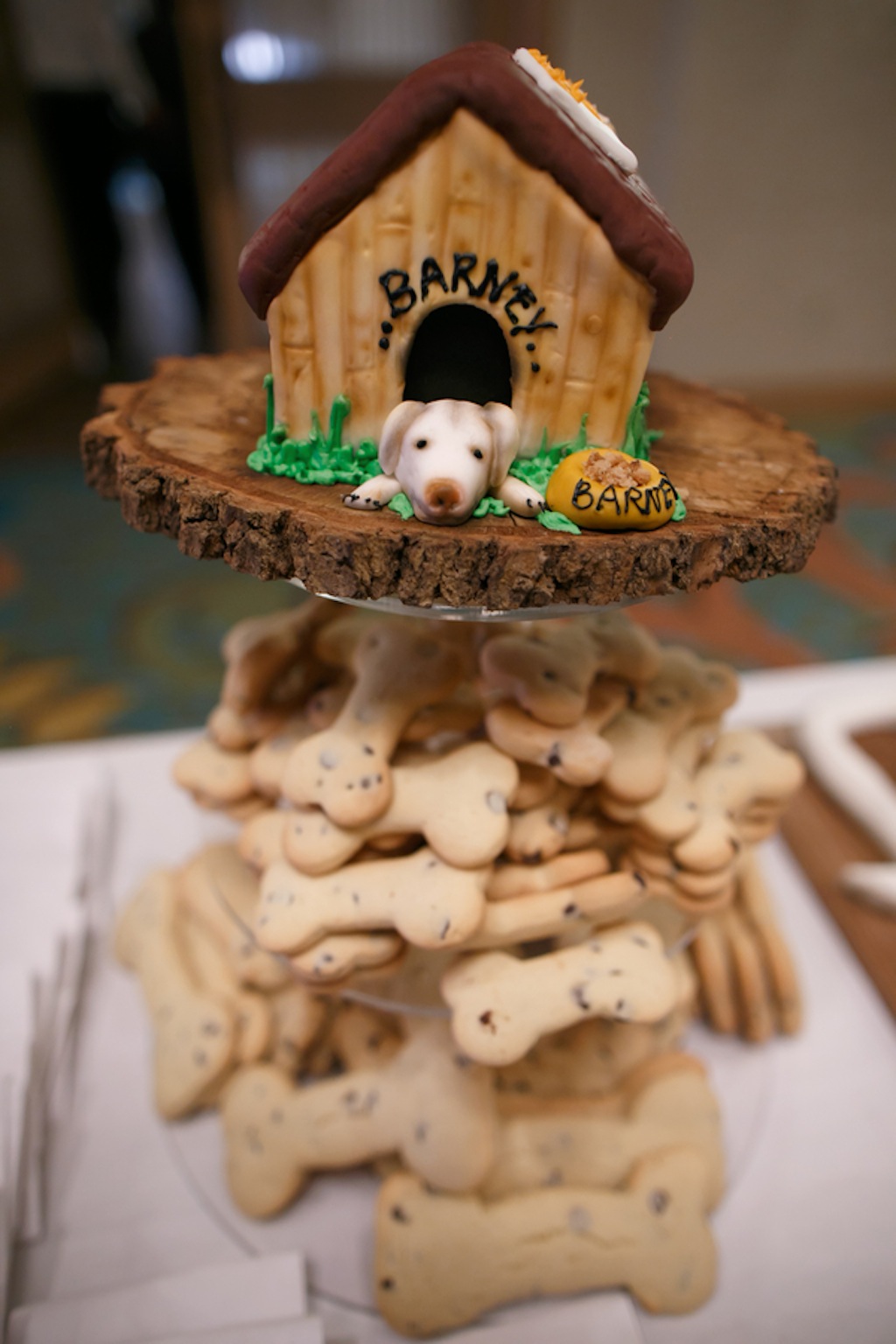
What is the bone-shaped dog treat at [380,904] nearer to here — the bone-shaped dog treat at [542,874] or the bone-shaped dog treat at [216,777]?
→ the bone-shaped dog treat at [542,874]

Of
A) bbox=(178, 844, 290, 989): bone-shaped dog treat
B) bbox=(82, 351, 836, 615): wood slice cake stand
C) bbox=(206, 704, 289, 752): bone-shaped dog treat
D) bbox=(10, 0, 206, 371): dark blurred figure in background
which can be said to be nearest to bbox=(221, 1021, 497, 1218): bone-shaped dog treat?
bbox=(178, 844, 290, 989): bone-shaped dog treat

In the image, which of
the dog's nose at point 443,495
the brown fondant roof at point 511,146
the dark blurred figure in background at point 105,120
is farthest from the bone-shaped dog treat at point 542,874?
the dark blurred figure in background at point 105,120

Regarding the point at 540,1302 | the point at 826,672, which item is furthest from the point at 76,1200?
the point at 826,672

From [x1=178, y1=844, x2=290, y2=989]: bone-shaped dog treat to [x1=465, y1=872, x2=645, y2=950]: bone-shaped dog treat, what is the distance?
0.30m

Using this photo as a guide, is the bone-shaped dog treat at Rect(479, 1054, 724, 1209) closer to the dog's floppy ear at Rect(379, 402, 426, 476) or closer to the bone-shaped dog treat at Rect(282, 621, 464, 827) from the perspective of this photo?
the bone-shaped dog treat at Rect(282, 621, 464, 827)

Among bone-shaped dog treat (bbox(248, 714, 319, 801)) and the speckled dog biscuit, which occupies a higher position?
bone-shaped dog treat (bbox(248, 714, 319, 801))

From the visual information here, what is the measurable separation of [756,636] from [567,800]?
113 cm

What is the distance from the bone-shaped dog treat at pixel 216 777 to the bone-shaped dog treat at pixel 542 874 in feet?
0.91

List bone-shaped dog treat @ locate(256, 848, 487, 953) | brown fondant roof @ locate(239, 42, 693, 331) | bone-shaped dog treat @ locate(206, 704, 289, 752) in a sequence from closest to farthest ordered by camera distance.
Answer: brown fondant roof @ locate(239, 42, 693, 331) → bone-shaped dog treat @ locate(256, 848, 487, 953) → bone-shaped dog treat @ locate(206, 704, 289, 752)

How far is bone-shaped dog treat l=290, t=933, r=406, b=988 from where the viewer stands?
720 mm

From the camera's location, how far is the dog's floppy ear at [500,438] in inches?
23.7

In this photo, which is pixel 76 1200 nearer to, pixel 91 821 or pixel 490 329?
pixel 91 821

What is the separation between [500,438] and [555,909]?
1.27 feet

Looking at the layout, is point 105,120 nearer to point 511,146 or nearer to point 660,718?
point 511,146
